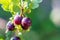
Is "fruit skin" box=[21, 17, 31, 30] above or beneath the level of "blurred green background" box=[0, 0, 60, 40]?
beneath

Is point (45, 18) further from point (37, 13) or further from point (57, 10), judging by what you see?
point (57, 10)

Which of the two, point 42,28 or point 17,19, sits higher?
point 42,28

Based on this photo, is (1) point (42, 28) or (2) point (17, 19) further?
(1) point (42, 28)

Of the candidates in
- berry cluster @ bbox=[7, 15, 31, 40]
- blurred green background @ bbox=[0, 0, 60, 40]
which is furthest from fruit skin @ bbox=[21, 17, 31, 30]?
blurred green background @ bbox=[0, 0, 60, 40]

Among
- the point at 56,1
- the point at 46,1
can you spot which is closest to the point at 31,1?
the point at 46,1

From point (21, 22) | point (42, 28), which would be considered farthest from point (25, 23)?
point (42, 28)

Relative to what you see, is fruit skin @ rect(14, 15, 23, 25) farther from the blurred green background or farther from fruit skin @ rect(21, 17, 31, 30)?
the blurred green background

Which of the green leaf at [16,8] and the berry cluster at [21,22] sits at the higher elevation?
→ the green leaf at [16,8]

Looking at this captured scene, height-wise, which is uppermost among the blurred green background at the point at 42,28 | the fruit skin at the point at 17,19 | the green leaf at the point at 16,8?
the blurred green background at the point at 42,28

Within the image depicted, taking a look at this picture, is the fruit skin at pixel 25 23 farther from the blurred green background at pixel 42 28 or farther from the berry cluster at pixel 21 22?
the blurred green background at pixel 42 28

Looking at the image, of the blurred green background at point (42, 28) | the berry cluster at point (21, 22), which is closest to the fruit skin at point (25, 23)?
the berry cluster at point (21, 22)

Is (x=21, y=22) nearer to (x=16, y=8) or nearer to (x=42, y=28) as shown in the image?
(x=16, y=8)
